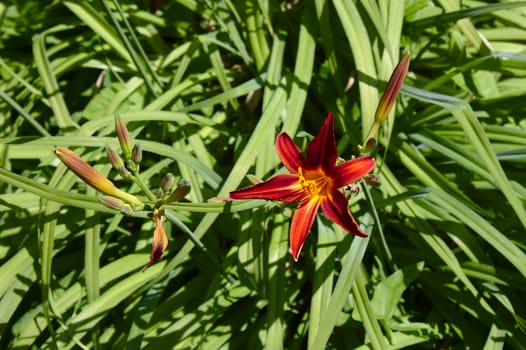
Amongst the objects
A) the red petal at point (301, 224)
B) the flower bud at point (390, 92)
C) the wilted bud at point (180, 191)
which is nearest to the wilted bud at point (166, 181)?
the wilted bud at point (180, 191)

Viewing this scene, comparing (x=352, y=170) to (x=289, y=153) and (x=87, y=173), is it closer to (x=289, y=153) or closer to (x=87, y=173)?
(x=289, y=153)

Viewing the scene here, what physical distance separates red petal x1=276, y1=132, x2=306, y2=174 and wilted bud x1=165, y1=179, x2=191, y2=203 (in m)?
0.19

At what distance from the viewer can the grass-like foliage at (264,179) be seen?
162 centimetres

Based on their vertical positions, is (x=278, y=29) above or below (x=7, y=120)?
below

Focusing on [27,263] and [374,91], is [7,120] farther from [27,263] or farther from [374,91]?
[374,91]

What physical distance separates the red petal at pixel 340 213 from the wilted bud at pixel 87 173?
0.38 meters

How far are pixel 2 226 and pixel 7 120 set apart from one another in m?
0.44

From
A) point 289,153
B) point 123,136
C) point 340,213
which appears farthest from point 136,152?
point 340,213

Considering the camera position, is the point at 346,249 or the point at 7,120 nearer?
the point at 346,249

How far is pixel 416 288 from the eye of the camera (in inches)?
74.9

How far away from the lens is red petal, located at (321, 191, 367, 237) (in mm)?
1134

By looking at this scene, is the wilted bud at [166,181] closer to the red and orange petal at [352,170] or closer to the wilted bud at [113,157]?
the wilted bud at [113,157]

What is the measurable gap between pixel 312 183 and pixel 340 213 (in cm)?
12

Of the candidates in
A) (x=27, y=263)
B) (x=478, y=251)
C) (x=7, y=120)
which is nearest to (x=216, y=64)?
(x=7, y=120)
